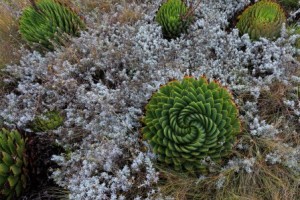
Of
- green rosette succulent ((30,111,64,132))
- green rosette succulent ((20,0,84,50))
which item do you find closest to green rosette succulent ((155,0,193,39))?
green rosette succulent ((20,0,84,50))

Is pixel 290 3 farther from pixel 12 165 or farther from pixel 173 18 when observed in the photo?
pixel 12 165

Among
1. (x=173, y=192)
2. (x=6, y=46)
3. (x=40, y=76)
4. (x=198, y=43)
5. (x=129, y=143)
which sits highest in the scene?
(x=6, y=46)

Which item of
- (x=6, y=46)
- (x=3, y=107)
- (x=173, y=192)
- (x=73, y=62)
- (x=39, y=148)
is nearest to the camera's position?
(x=173, y=192)

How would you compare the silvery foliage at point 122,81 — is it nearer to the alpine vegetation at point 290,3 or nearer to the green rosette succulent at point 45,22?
the green rosette succulent at point 45,22

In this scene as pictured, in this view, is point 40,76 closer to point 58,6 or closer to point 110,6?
point 58,6

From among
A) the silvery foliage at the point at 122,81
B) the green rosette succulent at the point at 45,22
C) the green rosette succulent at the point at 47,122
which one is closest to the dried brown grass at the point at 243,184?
the silvery foliage at the point at 122,81

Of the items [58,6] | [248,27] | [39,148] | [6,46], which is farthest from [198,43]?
[6,46]
